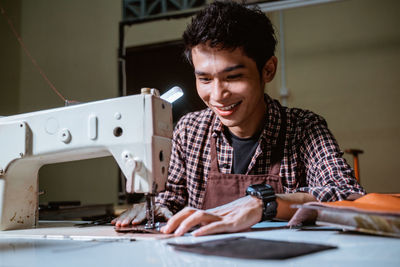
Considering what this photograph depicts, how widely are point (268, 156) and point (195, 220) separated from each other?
73cm

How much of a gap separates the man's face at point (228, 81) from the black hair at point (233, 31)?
1.1 inches

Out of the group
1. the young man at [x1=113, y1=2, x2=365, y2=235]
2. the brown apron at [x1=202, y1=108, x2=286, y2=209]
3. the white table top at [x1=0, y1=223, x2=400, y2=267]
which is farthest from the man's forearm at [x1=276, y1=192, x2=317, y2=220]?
Result: the brown apron at [x1=202, y1=108, x2=286, y2=209]

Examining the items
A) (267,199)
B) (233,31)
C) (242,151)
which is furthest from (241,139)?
(267,199)

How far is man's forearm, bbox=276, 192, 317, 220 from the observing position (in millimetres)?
1096

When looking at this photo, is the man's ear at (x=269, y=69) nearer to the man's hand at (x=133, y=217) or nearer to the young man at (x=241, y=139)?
the young man at (x=241, y=139)

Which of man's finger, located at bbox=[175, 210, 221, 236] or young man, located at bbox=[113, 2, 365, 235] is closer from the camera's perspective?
man's finger, located at bbox=[175, 210, 221, 236]

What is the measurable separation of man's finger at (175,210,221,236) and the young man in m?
0.17

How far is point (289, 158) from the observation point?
153 centimetres

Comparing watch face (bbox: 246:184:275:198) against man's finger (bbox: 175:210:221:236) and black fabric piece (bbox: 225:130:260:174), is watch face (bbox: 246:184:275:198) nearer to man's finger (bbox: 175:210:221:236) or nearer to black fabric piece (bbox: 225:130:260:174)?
man's finger (bbox: 175:210:221:236)

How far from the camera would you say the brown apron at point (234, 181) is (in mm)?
1473

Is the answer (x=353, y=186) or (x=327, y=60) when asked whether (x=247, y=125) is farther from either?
(x=327, y=60)

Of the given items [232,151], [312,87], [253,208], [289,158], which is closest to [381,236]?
[253,208]

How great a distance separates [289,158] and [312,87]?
7.40ft

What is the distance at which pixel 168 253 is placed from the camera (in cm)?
69
